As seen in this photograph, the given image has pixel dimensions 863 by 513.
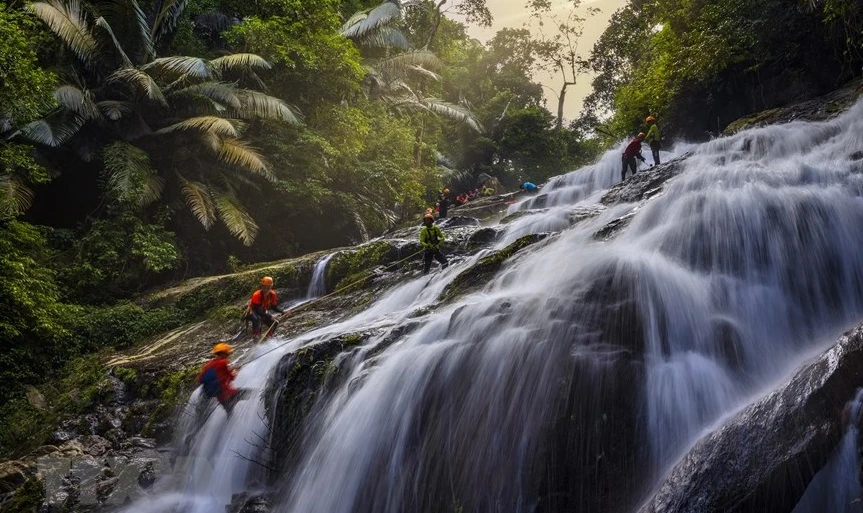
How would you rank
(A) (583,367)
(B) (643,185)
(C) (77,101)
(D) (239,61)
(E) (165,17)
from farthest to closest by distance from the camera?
1. (E) (165,17)
2. (D) (239,61)
3. (C) (77,101)
4. (B) (643,185)
5. (A) (583,367)

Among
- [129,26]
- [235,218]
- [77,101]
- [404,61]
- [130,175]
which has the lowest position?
[235,218]

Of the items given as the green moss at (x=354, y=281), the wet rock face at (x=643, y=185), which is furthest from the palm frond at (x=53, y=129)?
the wet rock face at (x=643, y=185)

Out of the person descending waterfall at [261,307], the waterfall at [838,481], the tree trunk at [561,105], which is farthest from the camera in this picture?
the tree trunk at [561,105]

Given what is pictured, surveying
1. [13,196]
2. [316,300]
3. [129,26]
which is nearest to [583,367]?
[316,300]

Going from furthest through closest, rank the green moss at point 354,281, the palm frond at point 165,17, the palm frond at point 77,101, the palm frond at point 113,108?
1. the palm frond at point 165,17
2. the palm frond at point 113,108
3. the palm frond at point 77,101
4. the green moss at point 354,281

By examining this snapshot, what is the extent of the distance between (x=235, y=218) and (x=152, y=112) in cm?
409

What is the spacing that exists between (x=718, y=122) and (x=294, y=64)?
1316 cm

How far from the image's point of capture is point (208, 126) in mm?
13445

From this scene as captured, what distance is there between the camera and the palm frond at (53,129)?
11.5m

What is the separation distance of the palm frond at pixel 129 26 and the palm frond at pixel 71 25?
3.17ft

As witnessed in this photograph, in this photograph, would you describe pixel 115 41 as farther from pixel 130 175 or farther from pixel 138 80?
pixel 130 175

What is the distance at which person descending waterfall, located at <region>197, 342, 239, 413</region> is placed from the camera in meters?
6.84

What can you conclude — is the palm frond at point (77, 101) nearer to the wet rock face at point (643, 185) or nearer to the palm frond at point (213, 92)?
the palm frond at point (213, 92)

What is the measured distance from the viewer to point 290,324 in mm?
9297
